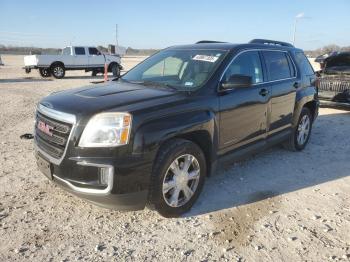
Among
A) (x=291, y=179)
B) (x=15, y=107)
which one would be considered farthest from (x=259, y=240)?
(x=15, y=107)

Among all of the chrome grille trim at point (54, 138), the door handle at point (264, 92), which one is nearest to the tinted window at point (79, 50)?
the door handle at point (264, 92)

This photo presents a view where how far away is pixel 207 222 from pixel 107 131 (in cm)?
145

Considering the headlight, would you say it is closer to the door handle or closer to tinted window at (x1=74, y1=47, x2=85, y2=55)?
the door handle

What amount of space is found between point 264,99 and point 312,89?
202 centimetres

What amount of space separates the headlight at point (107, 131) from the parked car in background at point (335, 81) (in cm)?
813

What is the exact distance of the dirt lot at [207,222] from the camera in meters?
3.37

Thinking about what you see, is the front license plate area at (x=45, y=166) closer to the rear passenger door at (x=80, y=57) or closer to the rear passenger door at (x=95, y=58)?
the rear passenger door at (x=80, y=57)

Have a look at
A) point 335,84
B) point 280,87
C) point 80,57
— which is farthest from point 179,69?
point 80,57

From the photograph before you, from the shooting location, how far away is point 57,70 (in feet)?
72.8

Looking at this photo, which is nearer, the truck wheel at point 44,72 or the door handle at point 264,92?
the door handle at point 264,92

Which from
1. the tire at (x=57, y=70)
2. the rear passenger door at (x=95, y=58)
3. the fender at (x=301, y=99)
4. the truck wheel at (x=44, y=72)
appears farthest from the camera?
the rear passenger door at (x=95, y=58)

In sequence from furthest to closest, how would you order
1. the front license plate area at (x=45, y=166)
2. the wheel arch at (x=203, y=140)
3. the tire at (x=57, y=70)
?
the tire at (x=57, y=70) → the wheel arch at (x=203, y=140) → the front license plate area at (x=45, y=166)

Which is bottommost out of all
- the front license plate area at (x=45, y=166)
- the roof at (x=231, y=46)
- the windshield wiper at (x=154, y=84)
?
the front license plate area at (x=45, y=166)

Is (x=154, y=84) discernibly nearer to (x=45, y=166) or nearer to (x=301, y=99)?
(x=45, y=166)
